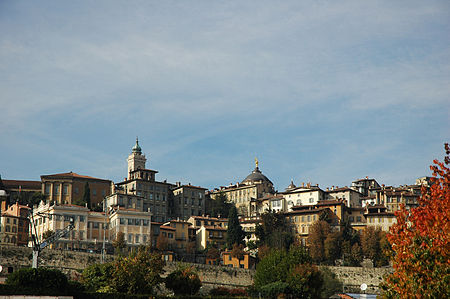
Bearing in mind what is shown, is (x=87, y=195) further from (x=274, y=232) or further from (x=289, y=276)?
(x=289, y=276)

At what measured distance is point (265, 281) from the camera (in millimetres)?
72562

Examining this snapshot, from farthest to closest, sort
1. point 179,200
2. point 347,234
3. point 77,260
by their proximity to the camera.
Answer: point 179,200 → point 347,234 → point 77,260

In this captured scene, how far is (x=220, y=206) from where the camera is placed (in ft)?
488

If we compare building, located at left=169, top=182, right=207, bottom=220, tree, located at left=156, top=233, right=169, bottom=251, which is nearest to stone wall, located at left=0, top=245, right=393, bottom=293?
tree, located at left=156, top=233, right=169, bottom=251

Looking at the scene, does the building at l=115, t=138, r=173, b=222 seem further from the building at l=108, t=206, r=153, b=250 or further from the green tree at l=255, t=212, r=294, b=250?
the green tree at l=255, t=212, r=294, b=250

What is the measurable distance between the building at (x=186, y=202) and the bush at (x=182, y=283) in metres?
73.5

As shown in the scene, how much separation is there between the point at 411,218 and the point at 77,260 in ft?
235

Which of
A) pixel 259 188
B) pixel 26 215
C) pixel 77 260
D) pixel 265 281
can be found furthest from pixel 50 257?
pixel 259 188

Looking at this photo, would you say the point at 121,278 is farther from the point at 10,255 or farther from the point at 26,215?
the point at 26,215

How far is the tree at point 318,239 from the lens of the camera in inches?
4341

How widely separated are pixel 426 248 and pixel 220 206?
13049 cm

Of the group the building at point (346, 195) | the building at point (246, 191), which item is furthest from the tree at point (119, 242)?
the building at point (346, 195)

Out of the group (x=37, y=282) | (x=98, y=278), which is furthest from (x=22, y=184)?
Answer: (x=37, y=282)

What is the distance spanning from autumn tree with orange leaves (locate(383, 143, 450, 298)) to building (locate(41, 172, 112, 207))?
118378mm
